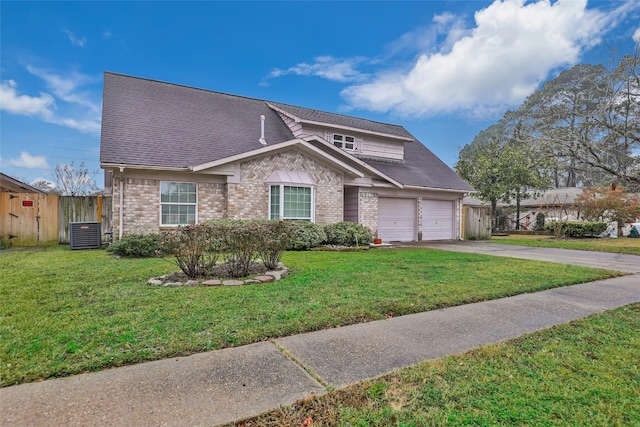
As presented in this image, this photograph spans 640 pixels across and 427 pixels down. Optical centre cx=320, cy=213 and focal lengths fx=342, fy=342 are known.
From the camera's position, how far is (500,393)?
270 centimetres

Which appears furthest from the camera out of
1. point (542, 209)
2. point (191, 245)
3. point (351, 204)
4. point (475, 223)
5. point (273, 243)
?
point (542, 209)

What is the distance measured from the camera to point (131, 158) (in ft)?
36.6

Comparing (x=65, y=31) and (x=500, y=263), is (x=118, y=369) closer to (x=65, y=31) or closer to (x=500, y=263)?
(x=500, y=263)

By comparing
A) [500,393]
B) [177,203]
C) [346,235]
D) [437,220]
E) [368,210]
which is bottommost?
[500,393]

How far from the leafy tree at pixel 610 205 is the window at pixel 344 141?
52.9ft

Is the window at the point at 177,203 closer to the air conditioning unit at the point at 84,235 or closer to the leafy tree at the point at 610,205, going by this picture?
the air conditioning unit at the point at 84,235

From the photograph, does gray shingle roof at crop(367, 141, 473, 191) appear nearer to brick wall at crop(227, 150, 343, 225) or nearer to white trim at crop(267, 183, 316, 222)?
brick wall at crop(227, 150, 343, 225)

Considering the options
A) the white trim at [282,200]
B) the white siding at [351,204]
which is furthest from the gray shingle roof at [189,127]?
the white siding at [351,204]

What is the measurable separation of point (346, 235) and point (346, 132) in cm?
639

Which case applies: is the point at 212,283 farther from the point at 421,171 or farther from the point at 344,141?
the point at 421,171

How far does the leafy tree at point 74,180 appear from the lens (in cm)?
2931

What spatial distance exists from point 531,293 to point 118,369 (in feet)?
21.1

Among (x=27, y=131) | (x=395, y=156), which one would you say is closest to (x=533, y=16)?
(x=395, y=156)

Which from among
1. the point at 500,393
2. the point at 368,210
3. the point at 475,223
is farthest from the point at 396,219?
the point at 500,393
